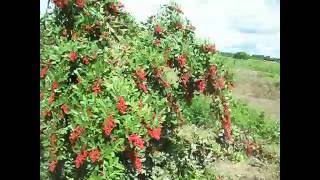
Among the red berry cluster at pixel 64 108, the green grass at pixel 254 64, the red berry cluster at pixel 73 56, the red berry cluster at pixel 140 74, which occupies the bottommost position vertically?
the red berry cluster at pixel 64 108

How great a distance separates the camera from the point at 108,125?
2.24 meters

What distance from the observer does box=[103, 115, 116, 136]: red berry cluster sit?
2.23 metres

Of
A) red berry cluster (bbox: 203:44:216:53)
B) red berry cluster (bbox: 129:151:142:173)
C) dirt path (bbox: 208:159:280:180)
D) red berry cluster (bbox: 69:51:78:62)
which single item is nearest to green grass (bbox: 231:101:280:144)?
dirt path (bbox: 208:159:280:180)

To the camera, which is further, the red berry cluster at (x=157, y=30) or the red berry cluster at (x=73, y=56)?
the red berry cluster at (x=157, y=30)

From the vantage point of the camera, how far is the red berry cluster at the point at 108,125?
2234 mm

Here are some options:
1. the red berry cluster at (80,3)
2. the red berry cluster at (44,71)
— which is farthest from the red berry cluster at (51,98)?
the red berry cluster at (80,3)

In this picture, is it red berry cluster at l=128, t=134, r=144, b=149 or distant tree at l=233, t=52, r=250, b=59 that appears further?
distant tree at l=233, t=52, r=250, b=59

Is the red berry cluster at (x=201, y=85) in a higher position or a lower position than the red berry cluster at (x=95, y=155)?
higher

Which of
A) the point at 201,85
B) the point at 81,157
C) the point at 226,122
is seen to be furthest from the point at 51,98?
the point at 226,122

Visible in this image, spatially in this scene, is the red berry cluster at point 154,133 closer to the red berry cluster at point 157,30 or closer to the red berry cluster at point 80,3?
the red berry cluster at point 157,30

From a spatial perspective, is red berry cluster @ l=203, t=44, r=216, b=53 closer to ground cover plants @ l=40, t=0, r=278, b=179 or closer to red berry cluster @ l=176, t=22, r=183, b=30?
ground cover plants @ l=40, t=0, r=278, b=179

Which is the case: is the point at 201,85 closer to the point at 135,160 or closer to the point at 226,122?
the point at 226,122
